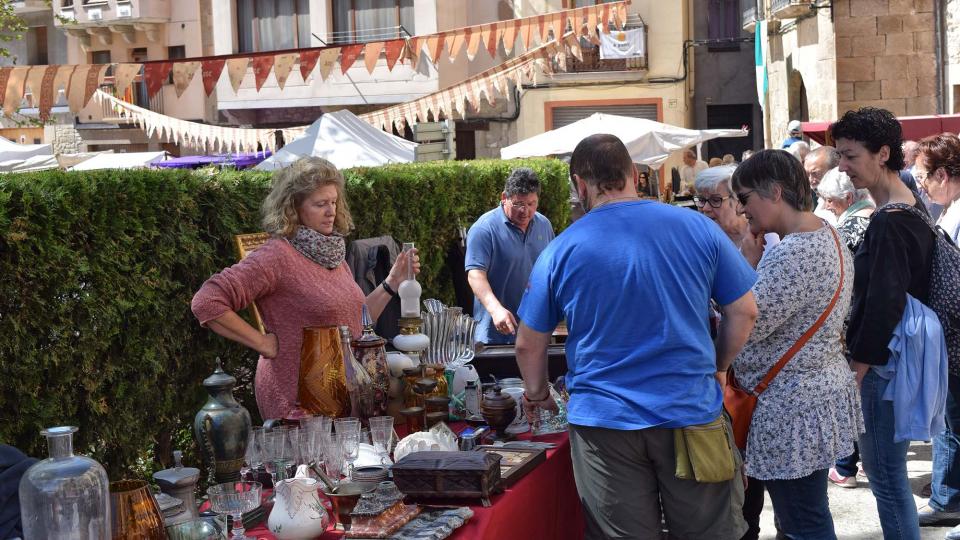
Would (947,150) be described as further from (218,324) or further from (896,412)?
(218,324)

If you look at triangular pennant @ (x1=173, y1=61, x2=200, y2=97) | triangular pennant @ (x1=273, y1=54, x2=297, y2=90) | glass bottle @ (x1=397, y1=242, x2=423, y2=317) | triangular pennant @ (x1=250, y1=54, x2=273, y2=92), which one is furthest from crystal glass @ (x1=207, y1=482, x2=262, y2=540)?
triangular pennant @ (x1=250, y1=54, x2=273, y2=92)

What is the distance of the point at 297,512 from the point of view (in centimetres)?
279

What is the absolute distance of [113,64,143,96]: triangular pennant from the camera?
11523 mm

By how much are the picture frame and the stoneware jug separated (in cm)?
59

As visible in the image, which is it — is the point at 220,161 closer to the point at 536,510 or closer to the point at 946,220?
the point at 946,220

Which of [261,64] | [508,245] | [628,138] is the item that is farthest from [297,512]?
[628,138]

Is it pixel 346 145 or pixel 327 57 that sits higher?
pixel 327 57

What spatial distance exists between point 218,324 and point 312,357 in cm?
37

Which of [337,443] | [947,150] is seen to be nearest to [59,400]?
[337,443]

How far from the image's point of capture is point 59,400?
13.6 ft

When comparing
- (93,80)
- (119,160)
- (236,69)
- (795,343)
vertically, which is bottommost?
(795,343)

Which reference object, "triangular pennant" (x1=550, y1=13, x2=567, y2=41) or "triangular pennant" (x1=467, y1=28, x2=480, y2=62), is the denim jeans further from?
"triangular pennant" (x1=550, y1=13, x2=567, y2=41)

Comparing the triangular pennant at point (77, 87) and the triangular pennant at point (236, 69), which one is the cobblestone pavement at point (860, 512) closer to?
the triangular pennant at point (77, 87)

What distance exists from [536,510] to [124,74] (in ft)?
31.2
